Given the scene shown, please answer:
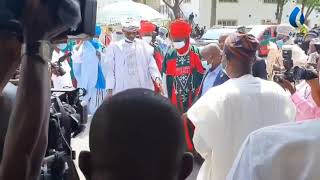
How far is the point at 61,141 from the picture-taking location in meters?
2.13

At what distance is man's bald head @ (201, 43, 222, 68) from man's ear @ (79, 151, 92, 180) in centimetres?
408

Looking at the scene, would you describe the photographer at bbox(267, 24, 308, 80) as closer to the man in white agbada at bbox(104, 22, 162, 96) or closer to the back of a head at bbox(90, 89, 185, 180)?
the man in white agbada at bbox(104, 22, 162, 96)

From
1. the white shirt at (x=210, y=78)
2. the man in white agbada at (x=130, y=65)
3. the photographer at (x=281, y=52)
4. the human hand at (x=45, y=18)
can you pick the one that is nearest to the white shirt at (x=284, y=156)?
the human hand at (x=45, y=18)

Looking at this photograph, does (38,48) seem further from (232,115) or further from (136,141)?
(232,115)

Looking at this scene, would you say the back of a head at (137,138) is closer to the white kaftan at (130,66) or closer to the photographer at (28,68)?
the photographer at (28,68)

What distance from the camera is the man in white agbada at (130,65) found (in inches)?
302

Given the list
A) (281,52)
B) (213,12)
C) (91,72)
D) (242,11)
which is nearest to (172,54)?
(281,52)

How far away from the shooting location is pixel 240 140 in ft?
10.9

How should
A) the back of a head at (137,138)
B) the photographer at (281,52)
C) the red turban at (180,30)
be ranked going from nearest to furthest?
the back of a head at (137,138) < the photographer at (281,52) < the red turban at (180,30)

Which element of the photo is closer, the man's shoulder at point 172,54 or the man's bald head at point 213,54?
the man's bald head at point 213,54

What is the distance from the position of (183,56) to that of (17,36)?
15.6 feet

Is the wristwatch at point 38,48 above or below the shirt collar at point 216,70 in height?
above

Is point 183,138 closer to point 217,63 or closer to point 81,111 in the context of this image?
point 81,111

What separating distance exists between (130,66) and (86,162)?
632cm
